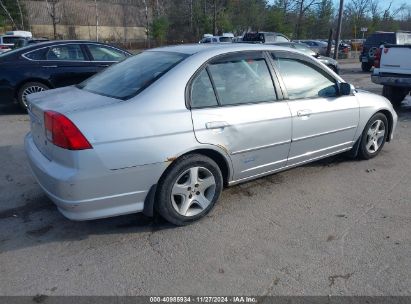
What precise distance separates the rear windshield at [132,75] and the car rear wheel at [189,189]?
30.5 inches

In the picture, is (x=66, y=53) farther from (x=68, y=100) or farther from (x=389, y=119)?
(x=389, y=119)

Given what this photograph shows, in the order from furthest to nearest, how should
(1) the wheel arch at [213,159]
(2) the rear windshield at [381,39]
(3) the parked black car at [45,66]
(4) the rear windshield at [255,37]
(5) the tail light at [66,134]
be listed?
1. (4) the rear windshield at [255,37]
2. (2) the rear windshield at [381,39]
3. (3) the parked black car at [45,66]
4. (1) the wheel arch at [213,159]
5. (5) the tail light at [66,134]

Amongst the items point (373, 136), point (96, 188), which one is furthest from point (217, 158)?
point (373, 136)

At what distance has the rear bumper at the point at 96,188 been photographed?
3.06 metres

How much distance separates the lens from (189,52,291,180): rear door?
3605 millimetres

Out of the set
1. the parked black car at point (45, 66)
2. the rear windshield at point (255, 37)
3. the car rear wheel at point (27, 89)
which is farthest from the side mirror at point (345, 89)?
the rear windshield at point (255, 37)

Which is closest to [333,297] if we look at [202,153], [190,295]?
[190,295]

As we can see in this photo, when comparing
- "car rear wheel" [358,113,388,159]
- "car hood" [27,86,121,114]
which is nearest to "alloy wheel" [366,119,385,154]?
"car rear wheel" [358,113,388,159]

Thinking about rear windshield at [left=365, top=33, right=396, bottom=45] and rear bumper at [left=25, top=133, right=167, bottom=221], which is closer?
rear bumper at [left=25, top=133, right=167, bottom=221]

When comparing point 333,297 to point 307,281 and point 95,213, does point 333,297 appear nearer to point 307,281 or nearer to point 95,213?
point 307,281

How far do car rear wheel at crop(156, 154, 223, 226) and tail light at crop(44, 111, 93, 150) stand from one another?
77cm

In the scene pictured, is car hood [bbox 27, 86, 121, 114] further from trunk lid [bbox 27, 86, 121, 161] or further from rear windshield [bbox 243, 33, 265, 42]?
rear windshield [bbox 243, 33, 265, 42]

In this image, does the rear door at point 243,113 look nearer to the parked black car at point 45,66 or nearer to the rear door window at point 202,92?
the rear door window at point 202,92

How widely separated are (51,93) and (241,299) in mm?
2728
